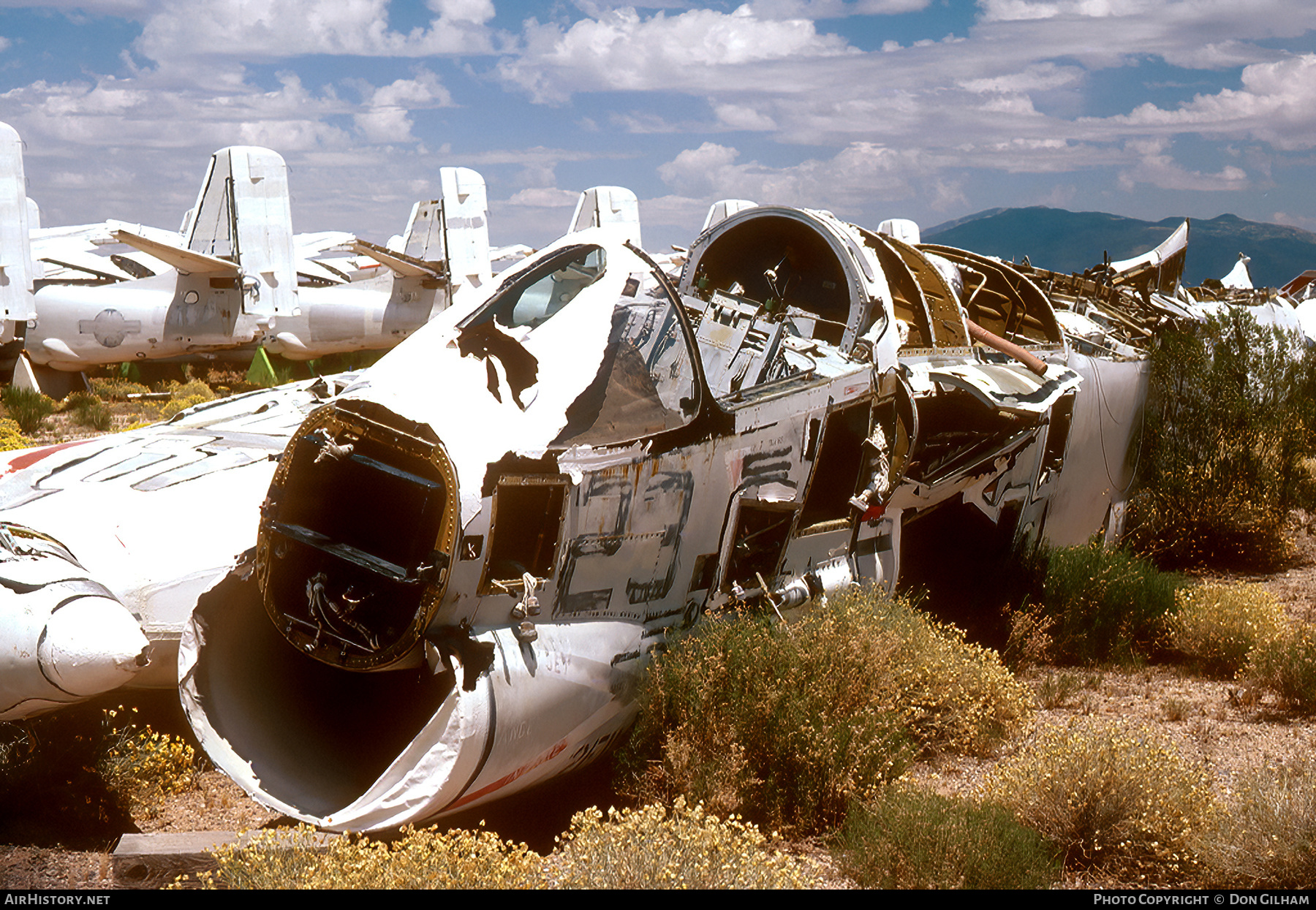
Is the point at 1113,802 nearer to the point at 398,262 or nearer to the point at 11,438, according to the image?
the point at 11,438

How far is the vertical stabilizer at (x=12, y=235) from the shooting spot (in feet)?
64.1

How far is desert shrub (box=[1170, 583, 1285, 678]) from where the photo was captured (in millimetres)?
8805

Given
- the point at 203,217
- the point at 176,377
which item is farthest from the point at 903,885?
the point at 176,377

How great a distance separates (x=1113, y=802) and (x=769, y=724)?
75.4 inches

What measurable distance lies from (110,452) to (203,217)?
17553 mm

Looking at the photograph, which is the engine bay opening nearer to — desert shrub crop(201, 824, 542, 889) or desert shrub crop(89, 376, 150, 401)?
desert shrub crop(201, 824, 542, 889)

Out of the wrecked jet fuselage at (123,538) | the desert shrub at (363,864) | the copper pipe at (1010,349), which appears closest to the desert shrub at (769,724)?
the desert shrub at (363,864)

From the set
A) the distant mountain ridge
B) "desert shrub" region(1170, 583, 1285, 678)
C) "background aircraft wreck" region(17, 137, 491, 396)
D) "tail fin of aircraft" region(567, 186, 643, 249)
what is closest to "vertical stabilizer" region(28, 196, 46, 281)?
"background aircraft wreck" region(17, 137, 491, 396)

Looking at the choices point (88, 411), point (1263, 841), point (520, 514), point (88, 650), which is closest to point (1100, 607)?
point (1263, 841)

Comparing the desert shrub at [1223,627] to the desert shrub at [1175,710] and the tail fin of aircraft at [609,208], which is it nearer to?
the desert shrub at [1175,710]

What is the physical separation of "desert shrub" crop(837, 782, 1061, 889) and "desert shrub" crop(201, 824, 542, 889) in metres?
1.70

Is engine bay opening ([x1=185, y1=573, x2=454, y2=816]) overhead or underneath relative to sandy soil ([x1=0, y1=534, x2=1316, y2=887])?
overhead

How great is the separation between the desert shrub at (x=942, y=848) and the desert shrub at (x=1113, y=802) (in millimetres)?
234


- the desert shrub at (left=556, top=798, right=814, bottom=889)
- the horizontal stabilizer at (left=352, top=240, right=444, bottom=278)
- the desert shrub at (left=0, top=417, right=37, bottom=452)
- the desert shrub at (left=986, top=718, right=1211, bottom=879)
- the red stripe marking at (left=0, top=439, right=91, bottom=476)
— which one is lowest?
the desert shrub at (left=0, top=417, right=37, bottom=452)
